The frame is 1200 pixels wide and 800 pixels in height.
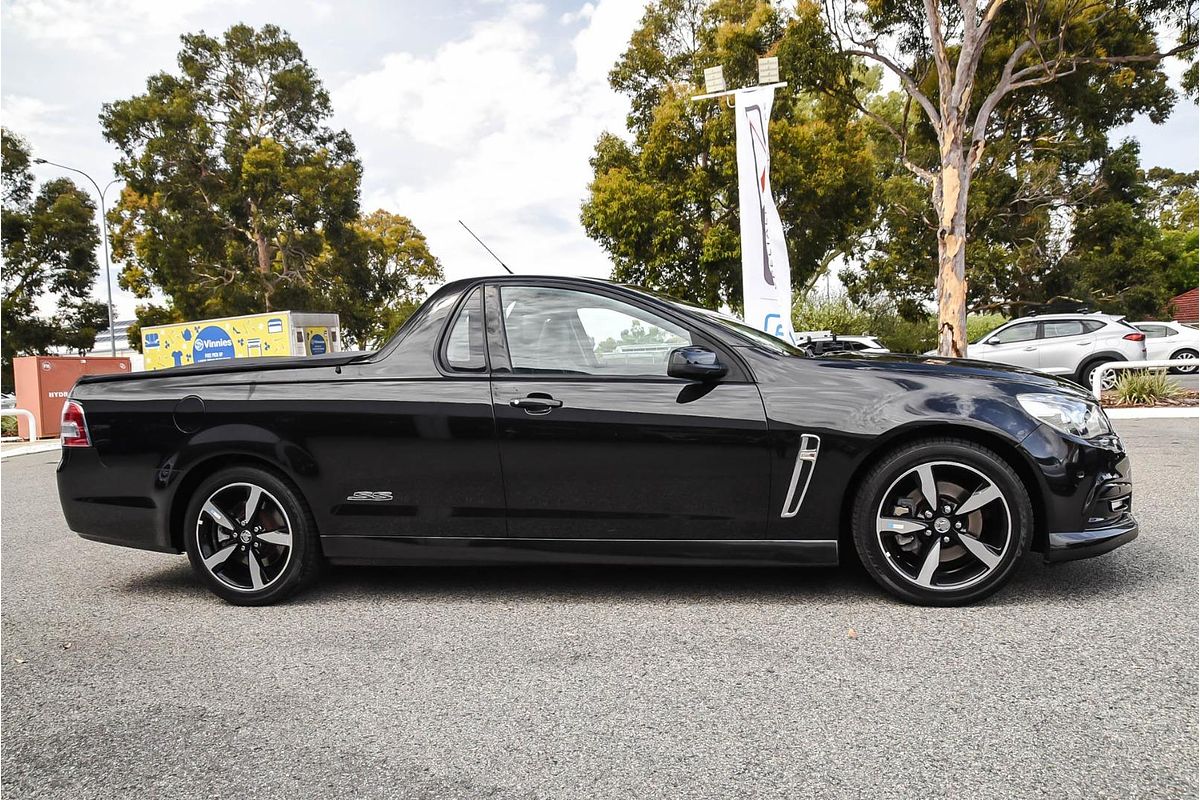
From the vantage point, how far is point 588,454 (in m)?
3.65

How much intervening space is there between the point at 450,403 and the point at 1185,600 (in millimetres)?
3248

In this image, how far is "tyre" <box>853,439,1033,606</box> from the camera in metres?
3.43

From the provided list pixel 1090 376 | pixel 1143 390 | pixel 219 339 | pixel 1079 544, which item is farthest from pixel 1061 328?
pixel 219 339

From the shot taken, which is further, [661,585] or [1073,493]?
[661,585]

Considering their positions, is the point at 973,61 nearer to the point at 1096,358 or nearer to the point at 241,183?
the point at 1096,358

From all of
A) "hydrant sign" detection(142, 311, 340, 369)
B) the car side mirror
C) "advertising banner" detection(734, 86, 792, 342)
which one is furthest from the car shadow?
"hydrant sign" detection(142, 311, 340, 369)

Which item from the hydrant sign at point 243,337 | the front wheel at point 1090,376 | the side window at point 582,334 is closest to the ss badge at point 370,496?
the side window at point 582,334

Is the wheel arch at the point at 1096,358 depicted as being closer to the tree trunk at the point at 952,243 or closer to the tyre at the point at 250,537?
the tree trunk at the point at 952,243

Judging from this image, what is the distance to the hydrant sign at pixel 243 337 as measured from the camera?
21172mm

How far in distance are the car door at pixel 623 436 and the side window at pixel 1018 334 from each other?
15.0 metres

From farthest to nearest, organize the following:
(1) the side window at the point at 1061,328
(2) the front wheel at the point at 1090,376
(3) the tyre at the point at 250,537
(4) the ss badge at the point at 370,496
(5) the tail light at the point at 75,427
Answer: (1) the side window at the point at 1061,328
(2) the front wheel at the point at 1090,376
(5) the tail light at the point at 75,427
(3) the tyre at the point at 250,537
(4) the ss badge at the point at 370,496

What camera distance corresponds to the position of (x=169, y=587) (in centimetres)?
451

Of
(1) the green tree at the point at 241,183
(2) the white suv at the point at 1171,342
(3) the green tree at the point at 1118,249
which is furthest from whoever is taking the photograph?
(1) the green tree at the point at 241,183

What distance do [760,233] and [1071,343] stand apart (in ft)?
24.2
